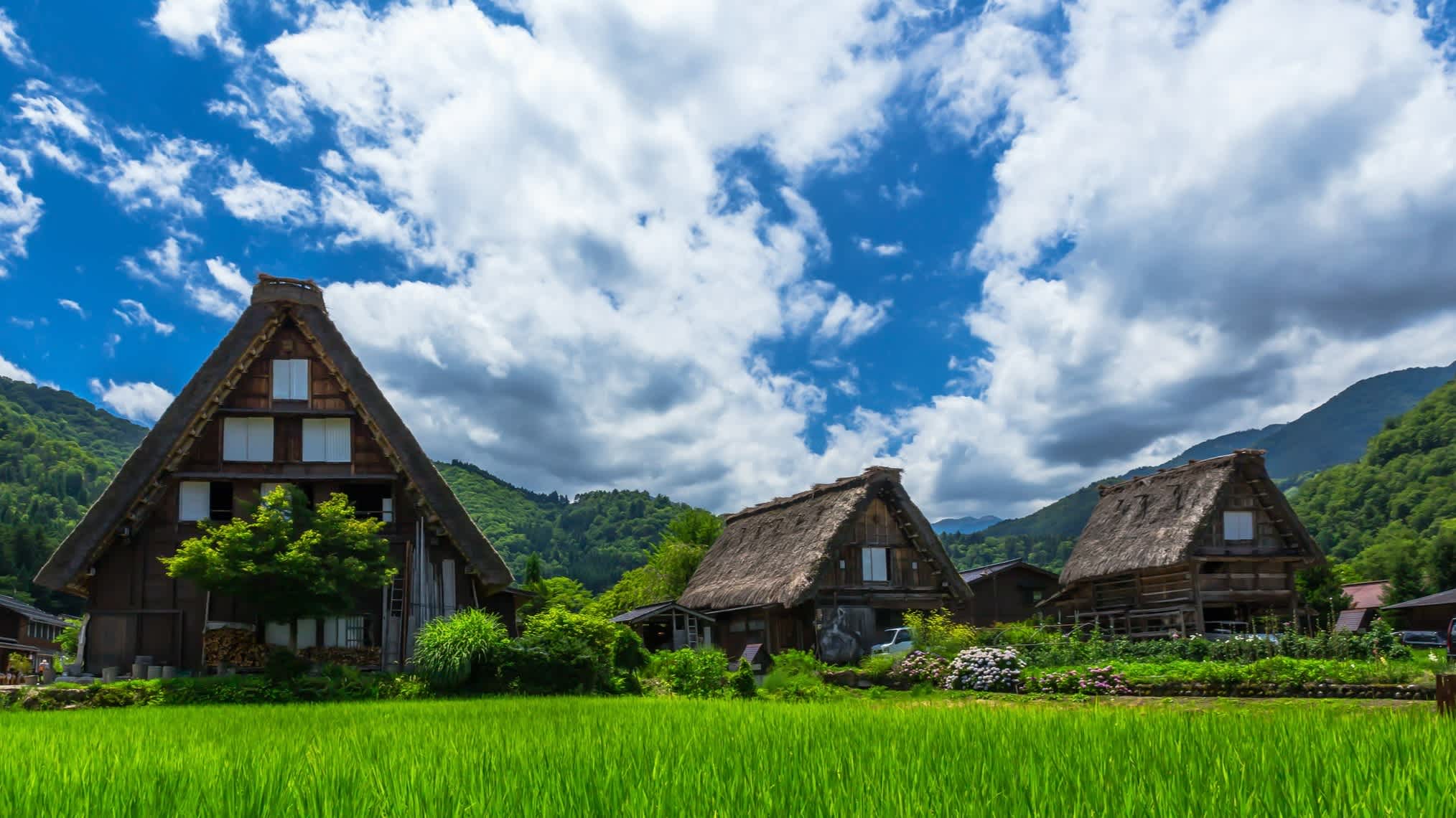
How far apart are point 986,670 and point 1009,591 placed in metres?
25.7

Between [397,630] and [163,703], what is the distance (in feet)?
18.6

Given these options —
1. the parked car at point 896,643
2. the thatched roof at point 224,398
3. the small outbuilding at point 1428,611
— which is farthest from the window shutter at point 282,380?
the small outbuilding at point 1428,611

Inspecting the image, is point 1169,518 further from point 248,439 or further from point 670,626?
point 248,439

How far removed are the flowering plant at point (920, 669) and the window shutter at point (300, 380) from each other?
1455 cm

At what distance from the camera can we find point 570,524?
91.9 m

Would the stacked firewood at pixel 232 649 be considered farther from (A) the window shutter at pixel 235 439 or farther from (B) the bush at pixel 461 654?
(B) the bush at pixel 461 654

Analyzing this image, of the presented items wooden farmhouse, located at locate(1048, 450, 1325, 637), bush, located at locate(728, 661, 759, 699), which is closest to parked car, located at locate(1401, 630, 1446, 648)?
wooden farmhouse, located at locate(1048, 450, 1325, 637)

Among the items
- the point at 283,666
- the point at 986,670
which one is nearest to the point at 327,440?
the point at 283,666

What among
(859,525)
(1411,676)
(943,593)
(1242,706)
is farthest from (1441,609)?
(1242,706)

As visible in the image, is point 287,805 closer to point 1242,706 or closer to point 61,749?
point 61,749

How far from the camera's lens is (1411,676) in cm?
1392

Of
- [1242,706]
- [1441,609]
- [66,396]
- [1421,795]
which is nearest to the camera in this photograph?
[1421,795]

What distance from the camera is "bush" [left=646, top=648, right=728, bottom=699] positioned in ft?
57.5

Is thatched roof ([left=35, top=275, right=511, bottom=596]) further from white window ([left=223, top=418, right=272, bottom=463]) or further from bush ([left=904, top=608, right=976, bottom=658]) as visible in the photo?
bush ([left=904, top=608, right=976, bottom=658])
